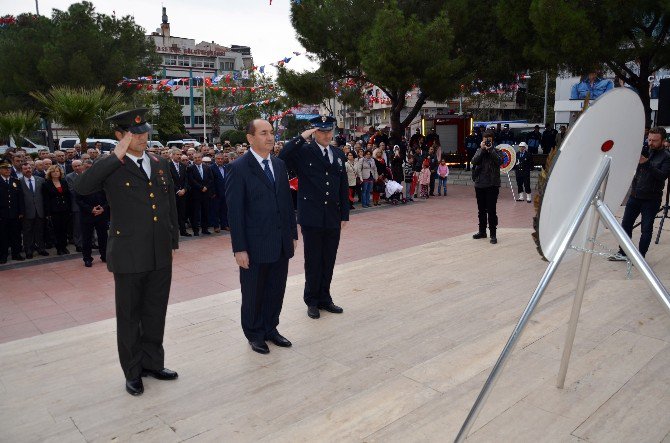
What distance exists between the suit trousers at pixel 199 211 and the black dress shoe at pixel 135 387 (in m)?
6.51

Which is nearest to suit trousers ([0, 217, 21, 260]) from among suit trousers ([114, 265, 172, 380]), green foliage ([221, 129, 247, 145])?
suit trousers ([114, 265, 172, 380])

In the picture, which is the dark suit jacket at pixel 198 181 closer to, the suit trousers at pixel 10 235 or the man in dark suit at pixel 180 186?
the man in dark suit at pixel 180 186

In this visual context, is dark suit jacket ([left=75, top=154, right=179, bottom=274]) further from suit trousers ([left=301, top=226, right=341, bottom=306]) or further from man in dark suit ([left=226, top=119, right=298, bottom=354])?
suit trousers ([left=301, top=226, right=341, bottom=306])

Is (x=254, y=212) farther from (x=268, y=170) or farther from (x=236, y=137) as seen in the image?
(x=236, y=137)

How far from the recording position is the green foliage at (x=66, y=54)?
74.0ft

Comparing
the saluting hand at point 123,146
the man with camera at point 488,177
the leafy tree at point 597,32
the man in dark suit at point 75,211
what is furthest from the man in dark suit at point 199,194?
the leafy tree at point 597,32

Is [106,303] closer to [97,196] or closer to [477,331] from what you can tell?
[97,196]

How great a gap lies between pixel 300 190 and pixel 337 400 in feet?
6.84

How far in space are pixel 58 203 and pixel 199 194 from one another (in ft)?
7.80

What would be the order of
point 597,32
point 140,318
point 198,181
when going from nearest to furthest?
1. point 140,318
2. point 198,181
3. point 597,32

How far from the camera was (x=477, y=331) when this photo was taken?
425 cm

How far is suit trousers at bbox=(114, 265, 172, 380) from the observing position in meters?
3.32

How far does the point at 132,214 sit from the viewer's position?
3.33 meters

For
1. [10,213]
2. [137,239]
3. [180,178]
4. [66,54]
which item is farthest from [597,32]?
[66,54]
